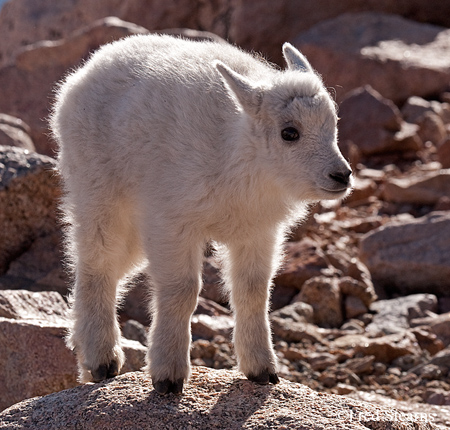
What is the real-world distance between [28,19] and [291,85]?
2008cm

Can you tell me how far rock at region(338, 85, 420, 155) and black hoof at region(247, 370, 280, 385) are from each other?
10.1 m

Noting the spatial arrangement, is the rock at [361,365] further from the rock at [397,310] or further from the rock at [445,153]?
the rock at [445,153]

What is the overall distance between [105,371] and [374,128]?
1093 centimetres

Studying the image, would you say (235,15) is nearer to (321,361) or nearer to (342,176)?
(321,361)

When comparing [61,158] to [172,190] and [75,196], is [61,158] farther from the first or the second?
[172,190]

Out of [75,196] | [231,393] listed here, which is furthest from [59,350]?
[231,393]

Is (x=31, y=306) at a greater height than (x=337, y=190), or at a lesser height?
lesser

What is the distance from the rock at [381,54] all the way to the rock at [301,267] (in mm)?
8582

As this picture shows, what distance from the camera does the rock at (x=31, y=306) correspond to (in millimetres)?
7102

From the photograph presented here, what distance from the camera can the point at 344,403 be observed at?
5.14 m

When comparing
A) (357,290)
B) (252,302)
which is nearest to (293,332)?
(357,290)

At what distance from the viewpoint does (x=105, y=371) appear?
5.94m

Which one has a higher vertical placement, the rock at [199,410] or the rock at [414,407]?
Result: the rock at [199,410]

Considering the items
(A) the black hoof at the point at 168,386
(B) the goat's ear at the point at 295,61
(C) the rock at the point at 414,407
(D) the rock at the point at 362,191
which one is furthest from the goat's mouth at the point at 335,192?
(D) the rock at the point at 362,191
